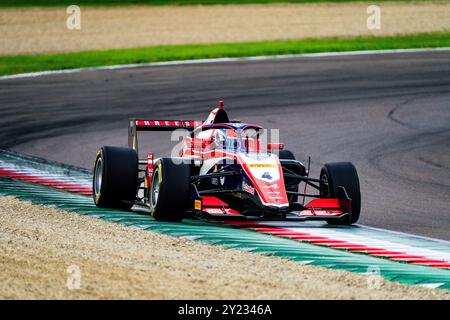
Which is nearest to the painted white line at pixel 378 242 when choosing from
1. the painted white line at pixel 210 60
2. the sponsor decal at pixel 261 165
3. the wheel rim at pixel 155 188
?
the sponsor decal at pixel 261 165

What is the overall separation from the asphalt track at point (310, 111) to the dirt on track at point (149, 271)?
3.41 meters

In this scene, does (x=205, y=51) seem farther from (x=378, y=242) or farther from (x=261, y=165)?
(x=378, y=242)

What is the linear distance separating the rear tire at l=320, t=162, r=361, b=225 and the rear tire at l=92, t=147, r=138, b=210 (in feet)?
8.07

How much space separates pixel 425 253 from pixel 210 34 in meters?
26.2

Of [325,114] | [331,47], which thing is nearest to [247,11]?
[331,47]

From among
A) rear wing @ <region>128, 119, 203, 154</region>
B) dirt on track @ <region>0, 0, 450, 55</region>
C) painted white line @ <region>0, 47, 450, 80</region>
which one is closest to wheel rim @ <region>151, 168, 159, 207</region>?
rear wing @ <region>128, 119, 203, 154</region>

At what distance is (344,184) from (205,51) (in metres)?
20.4

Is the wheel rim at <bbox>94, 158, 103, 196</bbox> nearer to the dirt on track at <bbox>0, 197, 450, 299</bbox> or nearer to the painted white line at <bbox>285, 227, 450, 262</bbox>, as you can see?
the dirt on track at <bbox>0, 197, 450, 299</bbox>

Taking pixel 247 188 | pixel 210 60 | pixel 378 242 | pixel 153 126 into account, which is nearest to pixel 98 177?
pixel 153 126

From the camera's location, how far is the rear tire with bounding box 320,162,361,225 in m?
13.4

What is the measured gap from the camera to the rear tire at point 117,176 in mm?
13672

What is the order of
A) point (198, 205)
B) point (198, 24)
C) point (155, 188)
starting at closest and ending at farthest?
point (198, 205), point (155, 188), point (198, 24)

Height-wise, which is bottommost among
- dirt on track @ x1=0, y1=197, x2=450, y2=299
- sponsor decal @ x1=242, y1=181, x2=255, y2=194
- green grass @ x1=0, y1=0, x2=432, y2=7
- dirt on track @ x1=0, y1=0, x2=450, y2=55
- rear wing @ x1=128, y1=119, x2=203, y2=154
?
dirt on track @ x1=0, y1=197, x2=450, y2=299

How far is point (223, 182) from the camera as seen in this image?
1376cm
